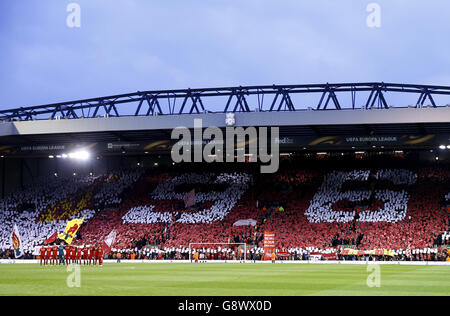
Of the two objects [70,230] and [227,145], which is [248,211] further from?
[70,230]

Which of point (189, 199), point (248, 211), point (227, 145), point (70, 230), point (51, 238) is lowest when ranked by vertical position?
point (51, 238)

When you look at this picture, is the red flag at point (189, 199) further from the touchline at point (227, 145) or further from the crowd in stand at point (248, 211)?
the touchline at point (227, 145)

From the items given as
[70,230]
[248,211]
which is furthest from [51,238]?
[248,211]

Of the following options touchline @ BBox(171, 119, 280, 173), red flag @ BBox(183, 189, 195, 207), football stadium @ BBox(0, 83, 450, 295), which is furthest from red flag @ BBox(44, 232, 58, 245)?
touchline @ BBox(171, 119, 280, 173)

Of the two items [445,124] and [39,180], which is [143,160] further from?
[445,124]

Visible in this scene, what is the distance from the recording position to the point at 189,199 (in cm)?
6291

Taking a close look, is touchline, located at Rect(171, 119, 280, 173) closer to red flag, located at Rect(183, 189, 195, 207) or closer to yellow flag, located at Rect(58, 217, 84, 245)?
red flag, located at Rect(183, 189, 195, 207)

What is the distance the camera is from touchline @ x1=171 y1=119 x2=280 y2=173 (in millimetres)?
55781

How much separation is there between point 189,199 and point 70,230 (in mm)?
12135

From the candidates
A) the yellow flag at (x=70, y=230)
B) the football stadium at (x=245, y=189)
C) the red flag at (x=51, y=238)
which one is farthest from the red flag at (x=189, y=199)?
the red flag at (x=51, y=238)

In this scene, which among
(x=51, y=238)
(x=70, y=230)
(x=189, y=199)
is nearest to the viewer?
(x=70, y=230)

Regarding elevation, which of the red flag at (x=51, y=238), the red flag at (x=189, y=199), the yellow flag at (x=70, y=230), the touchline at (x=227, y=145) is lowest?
the red flag at (x=51, y=238)

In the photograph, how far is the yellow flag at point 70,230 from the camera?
5784cm

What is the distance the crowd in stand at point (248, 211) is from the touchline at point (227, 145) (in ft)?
7.25
